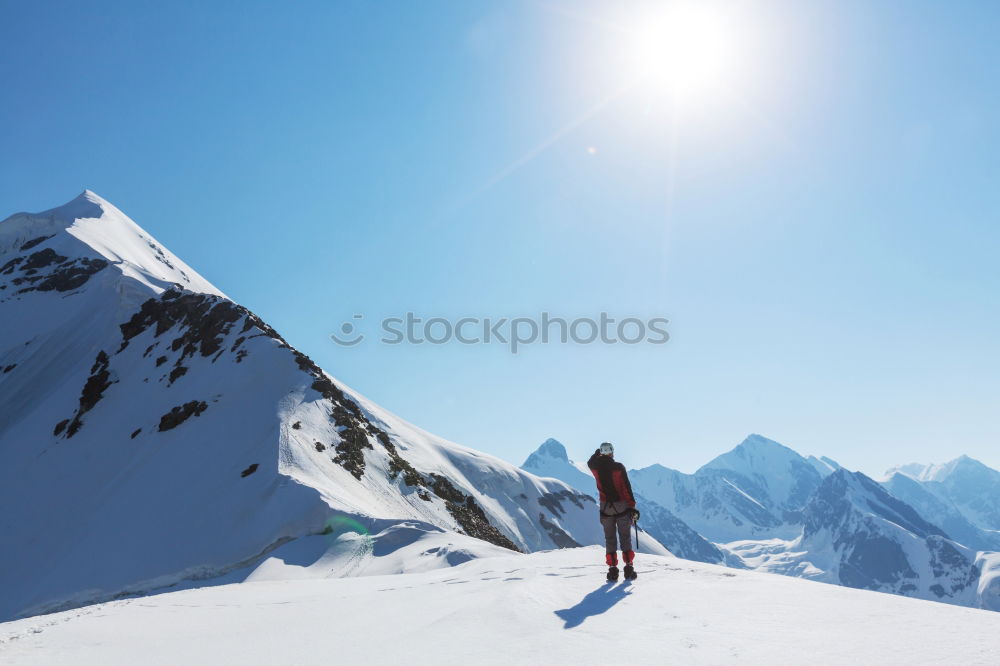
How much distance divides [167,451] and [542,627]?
3709 centimetres

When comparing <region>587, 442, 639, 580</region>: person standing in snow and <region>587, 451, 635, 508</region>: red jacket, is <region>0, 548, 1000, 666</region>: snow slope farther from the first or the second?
<region>587, 451, 635, 508</region>: red jacket

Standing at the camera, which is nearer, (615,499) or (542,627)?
(542,627)

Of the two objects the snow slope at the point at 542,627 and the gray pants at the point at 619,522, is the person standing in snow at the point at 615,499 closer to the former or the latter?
the gray pants at the point at 619,522

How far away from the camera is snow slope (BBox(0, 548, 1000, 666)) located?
4.57 m

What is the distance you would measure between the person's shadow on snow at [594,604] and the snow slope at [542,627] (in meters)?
0.03

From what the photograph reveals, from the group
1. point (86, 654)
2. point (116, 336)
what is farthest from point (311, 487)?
point (116, 336)

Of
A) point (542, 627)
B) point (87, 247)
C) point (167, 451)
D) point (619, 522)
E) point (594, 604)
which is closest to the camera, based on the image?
point (542, 627)

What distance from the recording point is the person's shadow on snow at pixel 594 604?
19.7ft

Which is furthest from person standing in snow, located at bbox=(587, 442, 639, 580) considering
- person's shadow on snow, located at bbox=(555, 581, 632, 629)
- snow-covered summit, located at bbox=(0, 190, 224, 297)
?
snow-covered summit, located at bbox=(0, 190, 224, 297)

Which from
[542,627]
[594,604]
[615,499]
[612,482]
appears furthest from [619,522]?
[542,627]

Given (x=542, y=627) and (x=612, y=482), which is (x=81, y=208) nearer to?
(x=612, y=482)

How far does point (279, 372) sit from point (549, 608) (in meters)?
36.4

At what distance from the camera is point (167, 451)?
117 ft

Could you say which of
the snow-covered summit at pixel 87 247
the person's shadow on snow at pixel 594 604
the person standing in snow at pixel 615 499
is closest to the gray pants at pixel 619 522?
the person standing in snow at pixel 615 499
